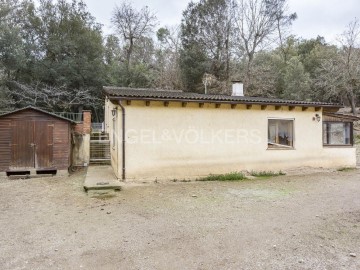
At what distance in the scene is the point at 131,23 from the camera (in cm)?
2819

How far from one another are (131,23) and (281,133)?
22943 millimetres

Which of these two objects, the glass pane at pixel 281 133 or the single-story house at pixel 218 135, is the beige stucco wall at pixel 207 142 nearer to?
the single-story house at pixel 218 135

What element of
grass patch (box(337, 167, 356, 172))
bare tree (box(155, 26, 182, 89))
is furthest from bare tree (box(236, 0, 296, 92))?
grass patch (box(337, 167, 356, 172))

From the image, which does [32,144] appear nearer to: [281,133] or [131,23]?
[281,133]

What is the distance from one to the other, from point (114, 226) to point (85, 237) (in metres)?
0.61

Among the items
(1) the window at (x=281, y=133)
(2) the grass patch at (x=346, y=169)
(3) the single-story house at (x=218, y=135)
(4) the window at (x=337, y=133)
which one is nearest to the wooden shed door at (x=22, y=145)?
(3) the single-story house at (x=218, y=135)

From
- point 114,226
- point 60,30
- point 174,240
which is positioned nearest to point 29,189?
point 114,226

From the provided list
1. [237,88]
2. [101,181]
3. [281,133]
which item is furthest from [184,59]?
[101,181]

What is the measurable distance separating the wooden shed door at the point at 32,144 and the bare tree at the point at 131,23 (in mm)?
18960

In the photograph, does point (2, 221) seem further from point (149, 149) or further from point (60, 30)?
point (60, 30)

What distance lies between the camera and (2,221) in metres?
5.19

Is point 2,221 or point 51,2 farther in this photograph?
point 51,2

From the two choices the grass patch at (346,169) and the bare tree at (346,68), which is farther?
the bare tree at (346,68)

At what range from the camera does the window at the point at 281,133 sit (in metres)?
10.2
